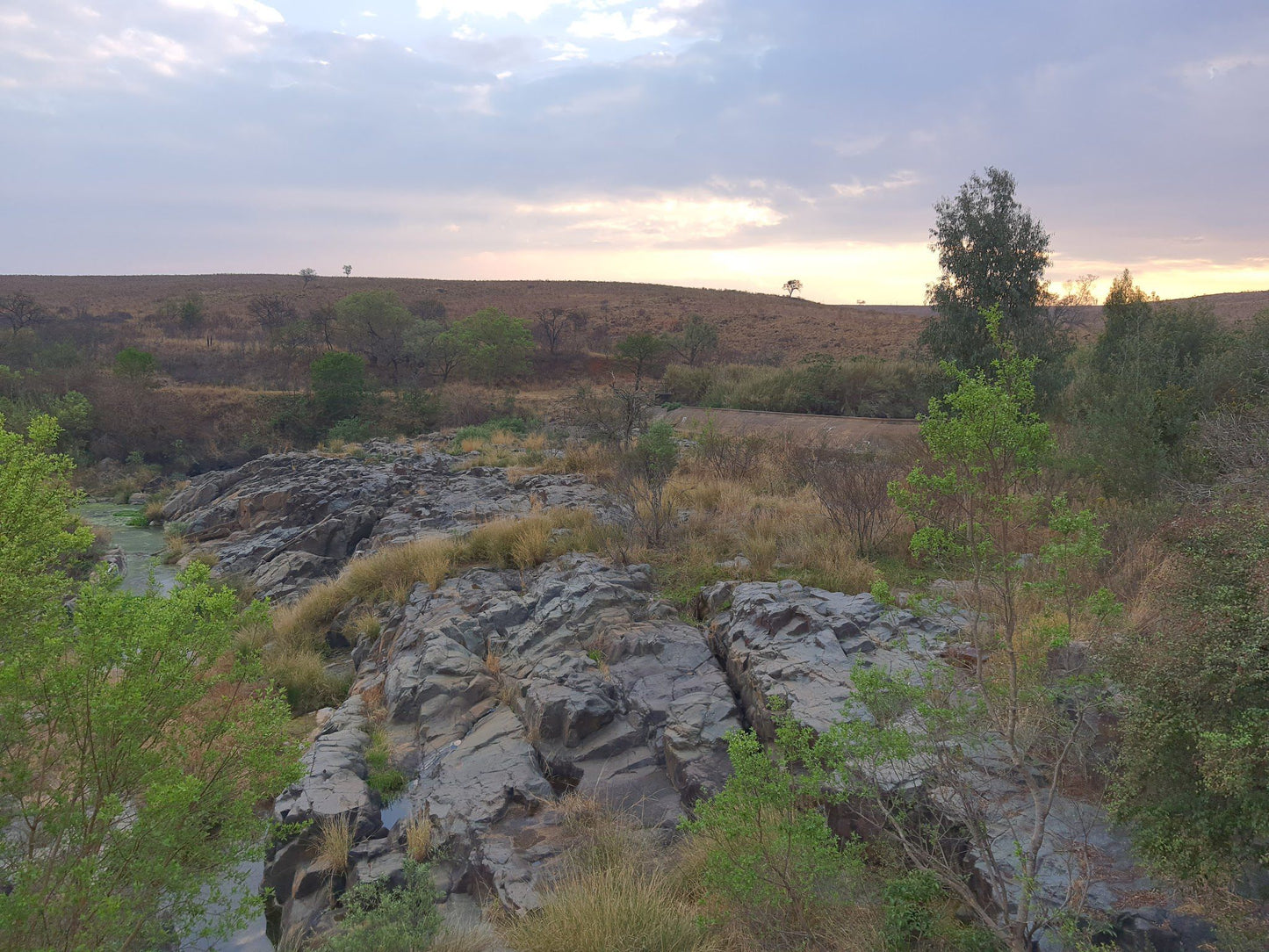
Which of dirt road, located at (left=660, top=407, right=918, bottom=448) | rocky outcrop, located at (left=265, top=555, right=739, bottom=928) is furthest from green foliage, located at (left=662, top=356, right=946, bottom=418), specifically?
rocky outcrop, located at (left=265, top=555, right=739, bottom=928)

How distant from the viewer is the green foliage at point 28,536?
346cm

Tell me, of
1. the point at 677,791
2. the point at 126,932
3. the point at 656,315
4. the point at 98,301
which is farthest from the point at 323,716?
the point at 98,301

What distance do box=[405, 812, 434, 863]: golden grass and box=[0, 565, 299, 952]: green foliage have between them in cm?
168

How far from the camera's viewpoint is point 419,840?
5.35 metres

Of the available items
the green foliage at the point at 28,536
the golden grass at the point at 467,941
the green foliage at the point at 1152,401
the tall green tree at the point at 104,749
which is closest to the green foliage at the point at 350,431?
the green foliage at the point at 1152,401

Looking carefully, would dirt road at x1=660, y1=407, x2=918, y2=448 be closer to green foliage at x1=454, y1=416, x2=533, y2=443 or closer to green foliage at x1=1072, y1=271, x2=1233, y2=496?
green foliage at x1=1072, y1=271, x2=1233, y2=496

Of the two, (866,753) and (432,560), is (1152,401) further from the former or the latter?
(432,560)

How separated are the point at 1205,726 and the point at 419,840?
4.99 m

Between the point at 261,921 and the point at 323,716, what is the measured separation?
2.85 meters

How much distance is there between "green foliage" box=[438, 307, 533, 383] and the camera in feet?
123

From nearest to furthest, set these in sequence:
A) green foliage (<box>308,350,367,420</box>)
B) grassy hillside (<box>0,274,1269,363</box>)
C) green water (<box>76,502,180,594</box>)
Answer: green water (<box>76,502,180,594</box>) → green foliage (<box>308,350,367,420</box>) → grassy hillside (<box>0,274,1269,363</box>)

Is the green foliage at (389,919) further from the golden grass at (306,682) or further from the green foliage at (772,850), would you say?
the golden grass at (306,682)

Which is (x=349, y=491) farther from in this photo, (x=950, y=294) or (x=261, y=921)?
(x=950, y=294)

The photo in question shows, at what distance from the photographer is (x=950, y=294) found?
17.9m
